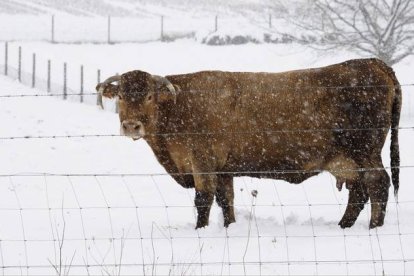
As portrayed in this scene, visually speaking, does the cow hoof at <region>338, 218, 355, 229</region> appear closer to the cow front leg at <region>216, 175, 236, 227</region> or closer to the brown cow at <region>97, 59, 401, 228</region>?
the brown cow at <region>97, 59, 401, 228</region>

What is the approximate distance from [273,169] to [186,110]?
1.10m

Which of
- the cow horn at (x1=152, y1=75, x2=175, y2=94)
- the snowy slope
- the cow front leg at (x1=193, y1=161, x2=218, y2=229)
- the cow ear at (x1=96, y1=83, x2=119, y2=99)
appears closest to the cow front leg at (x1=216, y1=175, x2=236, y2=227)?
the cow front leg at (x1=193, y1=161, x2=218, y2=229)

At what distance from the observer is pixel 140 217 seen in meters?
8.39

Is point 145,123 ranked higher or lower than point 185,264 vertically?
higher

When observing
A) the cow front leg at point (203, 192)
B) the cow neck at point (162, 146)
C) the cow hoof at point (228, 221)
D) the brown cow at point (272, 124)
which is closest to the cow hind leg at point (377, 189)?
the brown cow at point (272, 124)

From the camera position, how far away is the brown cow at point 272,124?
24.8 feet

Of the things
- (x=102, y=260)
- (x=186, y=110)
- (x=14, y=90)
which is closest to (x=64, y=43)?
(x=14, y=90)

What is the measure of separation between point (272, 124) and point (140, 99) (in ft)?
4.57

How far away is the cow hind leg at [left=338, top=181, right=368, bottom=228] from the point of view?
7.64 m

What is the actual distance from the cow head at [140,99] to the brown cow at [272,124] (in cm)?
1

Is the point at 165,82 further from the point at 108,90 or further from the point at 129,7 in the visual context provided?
the point at 129,7

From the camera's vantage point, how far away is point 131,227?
7.49 m

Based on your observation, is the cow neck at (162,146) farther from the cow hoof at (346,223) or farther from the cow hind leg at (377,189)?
the cow hind leg at (377,189)

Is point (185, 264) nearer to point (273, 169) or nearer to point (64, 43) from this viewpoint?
point (273, 169)
